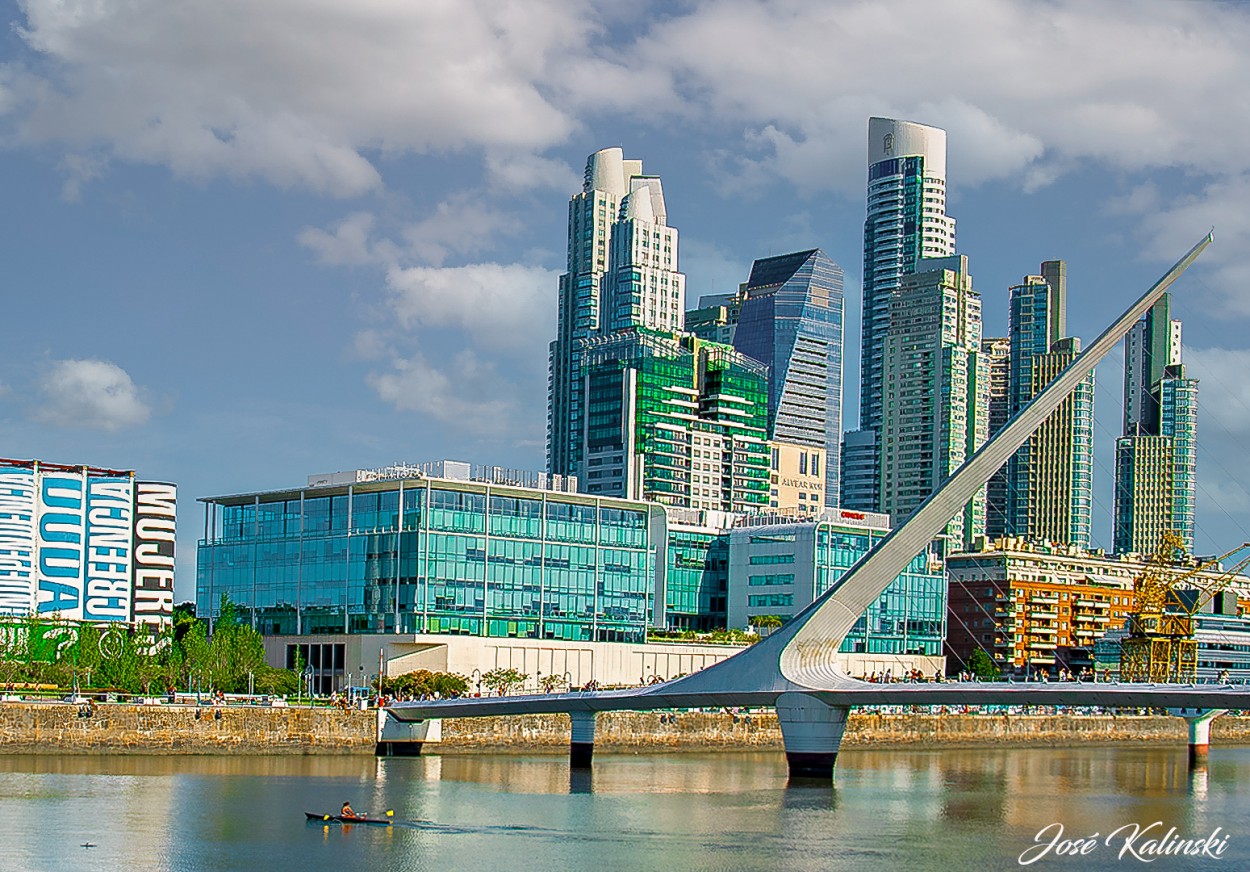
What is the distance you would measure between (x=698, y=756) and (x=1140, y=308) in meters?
24.9

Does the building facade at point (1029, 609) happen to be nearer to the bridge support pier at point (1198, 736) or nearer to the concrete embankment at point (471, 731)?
the concrete embankment at point (471, 731)

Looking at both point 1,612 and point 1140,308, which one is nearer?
point 1140,308

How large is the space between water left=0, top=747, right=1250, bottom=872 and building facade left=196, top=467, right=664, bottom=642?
2134 cm

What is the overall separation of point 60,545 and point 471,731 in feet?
74.2

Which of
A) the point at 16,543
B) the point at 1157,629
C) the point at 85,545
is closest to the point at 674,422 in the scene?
the point at 1157,629

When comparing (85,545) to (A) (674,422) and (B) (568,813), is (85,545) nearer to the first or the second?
(B) (568,813)

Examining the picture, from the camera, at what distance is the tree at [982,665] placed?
5015 inches

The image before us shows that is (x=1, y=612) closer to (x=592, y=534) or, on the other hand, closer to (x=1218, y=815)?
(x=592, y=534)

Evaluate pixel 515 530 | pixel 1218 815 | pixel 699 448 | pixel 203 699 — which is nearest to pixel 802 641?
pixel 1218 815

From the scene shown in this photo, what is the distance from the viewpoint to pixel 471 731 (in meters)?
72.6

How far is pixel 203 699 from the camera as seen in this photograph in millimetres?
71125

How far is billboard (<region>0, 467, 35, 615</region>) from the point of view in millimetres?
81562

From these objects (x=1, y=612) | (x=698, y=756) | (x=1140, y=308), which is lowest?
(x=698, y=756)

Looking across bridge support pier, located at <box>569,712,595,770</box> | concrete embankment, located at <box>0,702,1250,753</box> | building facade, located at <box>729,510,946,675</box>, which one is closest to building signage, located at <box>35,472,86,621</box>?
concrete embankment, located at <box>0,702,1250,753</box>
